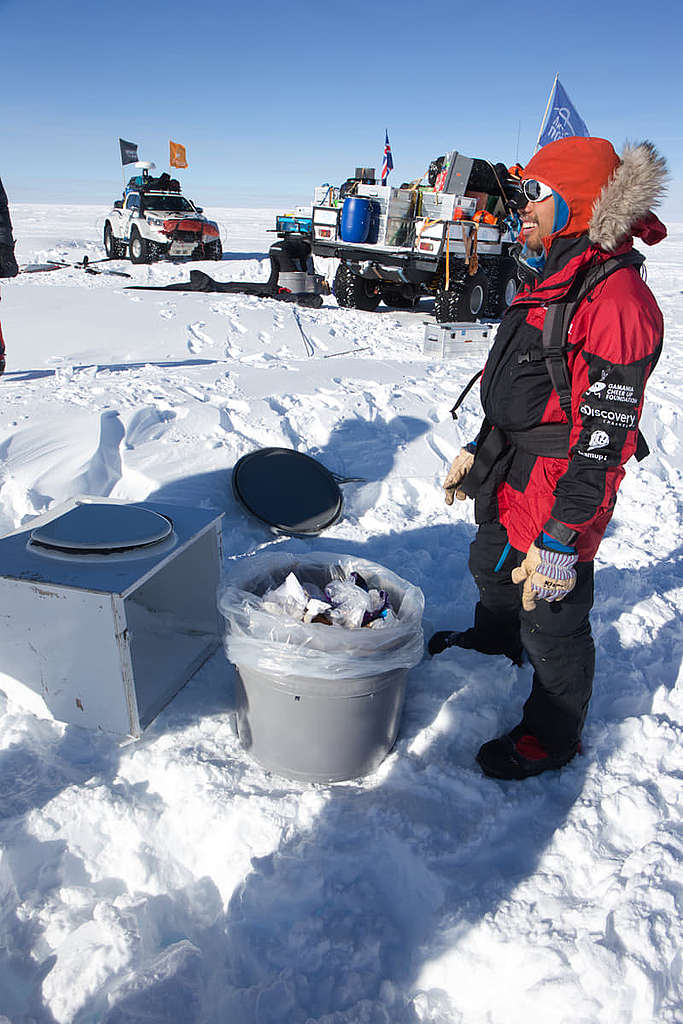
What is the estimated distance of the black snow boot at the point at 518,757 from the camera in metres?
1.99

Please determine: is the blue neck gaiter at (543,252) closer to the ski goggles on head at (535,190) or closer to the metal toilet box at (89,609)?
the ski goggles on head at (535,190)

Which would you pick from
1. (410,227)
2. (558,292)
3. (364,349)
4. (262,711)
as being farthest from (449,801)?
(410,227)

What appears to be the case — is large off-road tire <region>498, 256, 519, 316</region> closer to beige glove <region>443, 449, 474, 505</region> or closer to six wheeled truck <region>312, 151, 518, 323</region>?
six wheeled truck <region>312, 151, 518, 323</region>

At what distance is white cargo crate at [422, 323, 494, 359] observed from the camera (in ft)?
24.0

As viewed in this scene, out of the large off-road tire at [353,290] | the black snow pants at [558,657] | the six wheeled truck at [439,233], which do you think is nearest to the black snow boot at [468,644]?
the black snow pants at [558,657]

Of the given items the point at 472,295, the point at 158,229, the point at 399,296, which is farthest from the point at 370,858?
the point at 158,229

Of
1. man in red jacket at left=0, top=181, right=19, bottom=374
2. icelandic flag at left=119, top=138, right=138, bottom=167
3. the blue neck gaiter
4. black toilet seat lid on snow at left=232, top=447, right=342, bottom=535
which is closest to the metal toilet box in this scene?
black toilet seat lid on snow at left=232, top=447, right=342, bottom=535

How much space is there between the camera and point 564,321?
161cm

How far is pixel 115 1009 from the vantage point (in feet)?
4.42

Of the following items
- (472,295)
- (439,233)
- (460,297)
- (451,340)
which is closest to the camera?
(451,340)

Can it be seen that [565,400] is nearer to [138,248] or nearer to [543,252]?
[543,252]

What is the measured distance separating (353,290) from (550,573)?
9928 millimetres

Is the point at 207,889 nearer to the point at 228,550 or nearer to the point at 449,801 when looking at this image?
the point at 449,801

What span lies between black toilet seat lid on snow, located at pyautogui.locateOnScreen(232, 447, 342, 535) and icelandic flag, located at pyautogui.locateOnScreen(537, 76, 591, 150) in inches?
194
